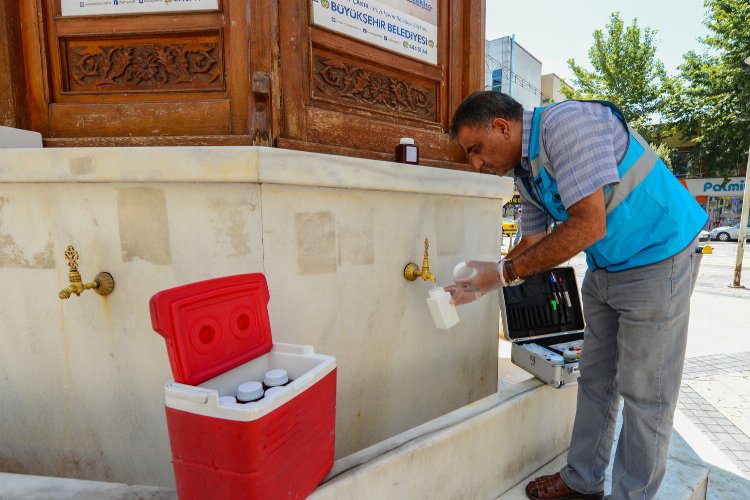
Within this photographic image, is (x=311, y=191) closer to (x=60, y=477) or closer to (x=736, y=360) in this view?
(x=60, y=477)

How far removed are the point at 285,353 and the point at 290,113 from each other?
111 centimetres

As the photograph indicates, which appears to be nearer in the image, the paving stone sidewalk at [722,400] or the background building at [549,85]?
the paving stone sidewalk at [722,400]

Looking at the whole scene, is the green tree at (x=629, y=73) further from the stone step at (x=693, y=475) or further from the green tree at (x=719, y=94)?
the stone step at (x=693, y=475)

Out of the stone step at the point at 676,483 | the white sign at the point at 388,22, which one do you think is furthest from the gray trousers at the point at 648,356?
the white sign at the point at 388,22

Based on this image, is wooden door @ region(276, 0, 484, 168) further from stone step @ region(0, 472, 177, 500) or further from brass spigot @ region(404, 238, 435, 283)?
stone step @ region(0, 472, 177, 500)

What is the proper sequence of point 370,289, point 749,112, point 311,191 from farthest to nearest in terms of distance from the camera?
1. point 749,112
2. point 370,289
3. point 311,191

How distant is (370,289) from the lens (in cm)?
201

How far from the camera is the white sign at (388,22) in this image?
2.01 metres

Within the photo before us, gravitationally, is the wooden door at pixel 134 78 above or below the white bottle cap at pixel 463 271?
above

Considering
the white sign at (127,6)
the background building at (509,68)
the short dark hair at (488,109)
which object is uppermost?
the background building at (509,68)

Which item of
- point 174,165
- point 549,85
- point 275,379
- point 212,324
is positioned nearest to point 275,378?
point 275,379

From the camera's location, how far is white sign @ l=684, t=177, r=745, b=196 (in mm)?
21656

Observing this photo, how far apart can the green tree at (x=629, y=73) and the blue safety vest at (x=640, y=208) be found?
19439mm

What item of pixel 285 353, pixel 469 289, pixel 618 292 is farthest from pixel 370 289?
pixel 618 292
